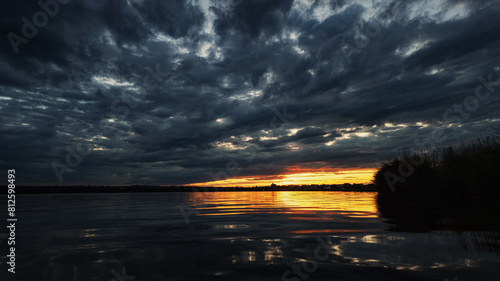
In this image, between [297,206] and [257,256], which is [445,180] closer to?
[297,206]

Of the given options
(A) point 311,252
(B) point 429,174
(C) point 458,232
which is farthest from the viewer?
(B) point 429,174

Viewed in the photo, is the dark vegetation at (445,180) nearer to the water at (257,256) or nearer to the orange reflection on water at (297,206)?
the orange reflection on water at (297,206)

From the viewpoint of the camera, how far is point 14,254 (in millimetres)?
5508

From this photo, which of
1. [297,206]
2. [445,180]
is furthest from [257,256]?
[445,180]

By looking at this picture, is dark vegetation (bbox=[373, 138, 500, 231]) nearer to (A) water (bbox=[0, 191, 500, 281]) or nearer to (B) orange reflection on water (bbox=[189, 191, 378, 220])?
(B) orange reflection on water (bbox=[189, 191, 378, 220])

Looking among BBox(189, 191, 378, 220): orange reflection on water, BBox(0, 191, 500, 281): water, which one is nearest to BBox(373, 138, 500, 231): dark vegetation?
BBox(189, 191, 378, 220): orange reflection on water

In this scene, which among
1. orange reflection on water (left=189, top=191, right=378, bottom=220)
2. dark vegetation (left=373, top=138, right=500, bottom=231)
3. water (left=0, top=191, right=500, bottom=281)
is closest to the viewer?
water (left=0, top=191, right=500, bottom=281)

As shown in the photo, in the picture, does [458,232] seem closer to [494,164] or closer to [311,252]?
[311,252]

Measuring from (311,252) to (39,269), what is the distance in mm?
4850

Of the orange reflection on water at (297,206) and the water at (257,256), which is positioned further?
the orange reflection on water at (297,206)

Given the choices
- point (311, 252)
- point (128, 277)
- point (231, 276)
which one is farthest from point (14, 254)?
point (311, 252)

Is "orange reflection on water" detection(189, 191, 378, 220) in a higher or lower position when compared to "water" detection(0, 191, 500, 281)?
lower

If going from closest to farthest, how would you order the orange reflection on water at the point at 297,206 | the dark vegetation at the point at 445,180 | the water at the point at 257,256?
the water at the point at 257,256 < the orange reflection on water at the point at 297,206 < the dark vegetation at the point at 445,180

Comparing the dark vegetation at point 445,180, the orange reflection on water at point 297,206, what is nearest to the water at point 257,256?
the orange reflection on water at point 297,206
